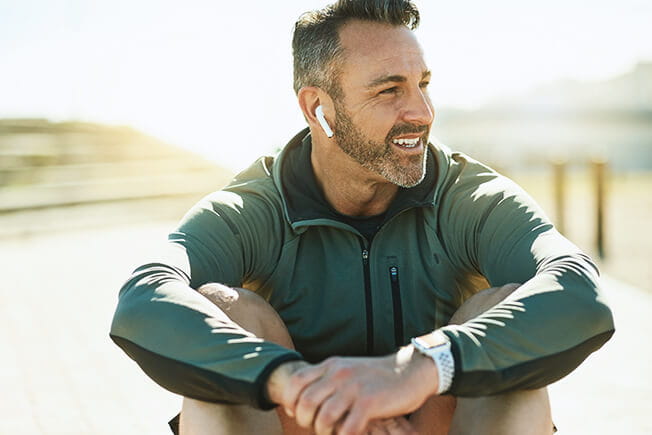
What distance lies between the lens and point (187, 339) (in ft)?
6.54

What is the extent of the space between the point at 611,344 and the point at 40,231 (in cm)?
865

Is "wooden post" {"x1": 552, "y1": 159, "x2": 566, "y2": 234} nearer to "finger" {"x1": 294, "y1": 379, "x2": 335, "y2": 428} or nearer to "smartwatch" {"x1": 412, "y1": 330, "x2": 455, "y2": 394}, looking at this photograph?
"smartwatch" {"x1": 412, "y1": 330, "x2": 455, "y2": 394}

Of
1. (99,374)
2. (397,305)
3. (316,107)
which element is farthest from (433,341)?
(99,374)

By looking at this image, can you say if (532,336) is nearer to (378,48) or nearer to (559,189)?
(378,48)

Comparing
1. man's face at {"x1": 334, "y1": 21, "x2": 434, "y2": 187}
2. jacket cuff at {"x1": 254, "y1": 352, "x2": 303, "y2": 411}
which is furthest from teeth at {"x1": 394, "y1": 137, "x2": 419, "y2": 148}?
jacket cuff at {"x1": 254, "y1": 352, "x2": 303, "y2": 411}

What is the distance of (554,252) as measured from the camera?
2.23 metres

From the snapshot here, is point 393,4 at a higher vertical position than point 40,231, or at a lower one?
higher

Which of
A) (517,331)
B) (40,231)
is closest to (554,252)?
(517,331)

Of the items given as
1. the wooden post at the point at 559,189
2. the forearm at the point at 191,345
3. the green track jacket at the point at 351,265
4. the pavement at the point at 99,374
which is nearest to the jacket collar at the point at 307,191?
the green track jacket at the point at 351,265

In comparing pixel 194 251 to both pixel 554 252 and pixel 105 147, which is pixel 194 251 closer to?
pixel 554 252

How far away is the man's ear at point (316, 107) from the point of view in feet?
9.55

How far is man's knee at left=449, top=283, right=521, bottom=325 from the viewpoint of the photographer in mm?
2227

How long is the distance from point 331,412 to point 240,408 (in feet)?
1.17

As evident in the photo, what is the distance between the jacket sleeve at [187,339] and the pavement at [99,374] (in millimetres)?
374
